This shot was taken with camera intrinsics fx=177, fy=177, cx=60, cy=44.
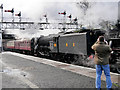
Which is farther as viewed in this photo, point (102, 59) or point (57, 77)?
point (57, 77)

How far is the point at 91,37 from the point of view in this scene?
36.5ft

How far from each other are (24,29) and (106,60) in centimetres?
3640

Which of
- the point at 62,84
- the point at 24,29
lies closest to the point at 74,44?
the point at 62,84

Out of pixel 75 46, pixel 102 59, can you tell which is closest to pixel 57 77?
pixel 102 59

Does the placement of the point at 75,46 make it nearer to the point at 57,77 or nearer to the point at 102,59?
the point at 57,77

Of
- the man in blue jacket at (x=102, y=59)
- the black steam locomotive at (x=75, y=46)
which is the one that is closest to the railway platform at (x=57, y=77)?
the man in blue jacket at (x=102, y=59)

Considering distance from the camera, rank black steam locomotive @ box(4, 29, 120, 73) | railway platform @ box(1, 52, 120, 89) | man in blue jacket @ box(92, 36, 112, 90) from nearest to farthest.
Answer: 1. man in blue jacket @ box(92, 36, 112, 90)
2. railway platform @ box(1, 52, 120, 89)
3. black steam locomotive @ box(4, 29, 120, 73)

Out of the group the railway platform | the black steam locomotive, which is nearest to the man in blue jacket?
the railway platform

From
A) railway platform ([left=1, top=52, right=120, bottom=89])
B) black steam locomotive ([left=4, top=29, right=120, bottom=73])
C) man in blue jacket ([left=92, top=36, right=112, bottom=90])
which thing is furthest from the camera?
black steam locomotive ([left=4, top=29, right=120, bottom=73])

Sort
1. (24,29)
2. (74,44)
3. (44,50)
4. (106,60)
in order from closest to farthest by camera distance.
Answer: (106,60), (74,44), (44,50), (24,29)

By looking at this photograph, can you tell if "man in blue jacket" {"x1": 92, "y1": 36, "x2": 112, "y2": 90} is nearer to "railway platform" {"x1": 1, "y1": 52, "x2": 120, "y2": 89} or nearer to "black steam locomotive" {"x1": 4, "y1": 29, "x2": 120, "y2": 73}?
"railway platform" {"x1": 1, "y1": 52, "x2": 120, "y2": 89}

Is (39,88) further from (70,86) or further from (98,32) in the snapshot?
(98,32)

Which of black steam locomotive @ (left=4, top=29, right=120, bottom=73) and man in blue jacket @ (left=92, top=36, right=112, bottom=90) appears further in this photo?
black steam locomotive @ (left=4, top=29, right=120, bottom=73)

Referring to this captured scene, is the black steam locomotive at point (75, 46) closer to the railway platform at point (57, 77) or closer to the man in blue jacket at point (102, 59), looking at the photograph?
the railway platform at point (57, 77)
